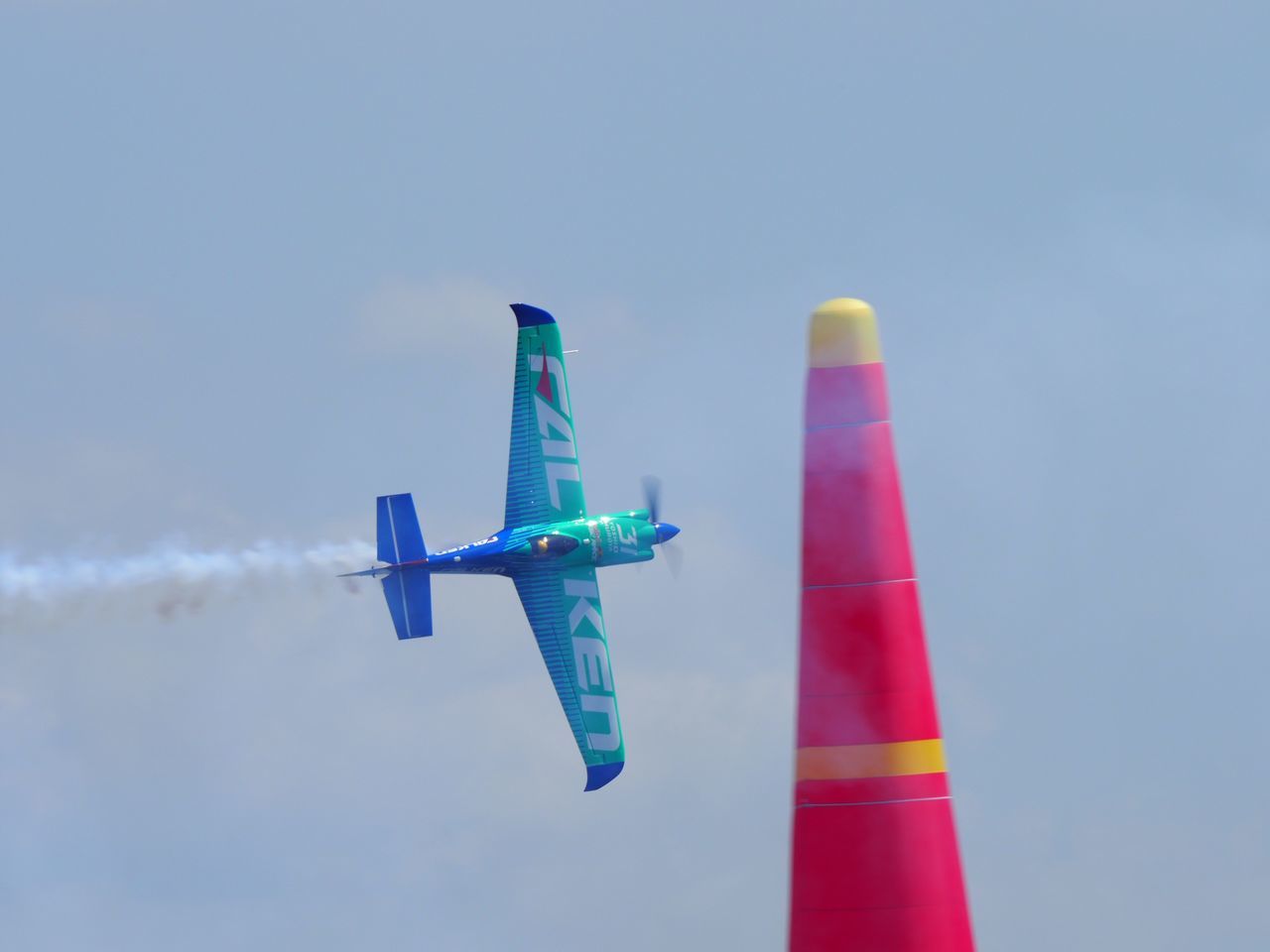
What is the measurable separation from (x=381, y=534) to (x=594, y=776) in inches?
212

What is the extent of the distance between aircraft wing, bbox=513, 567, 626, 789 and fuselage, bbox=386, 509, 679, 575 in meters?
0.49

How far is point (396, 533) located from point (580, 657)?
4092 millimetres

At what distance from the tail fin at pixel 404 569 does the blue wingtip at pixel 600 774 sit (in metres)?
4.02

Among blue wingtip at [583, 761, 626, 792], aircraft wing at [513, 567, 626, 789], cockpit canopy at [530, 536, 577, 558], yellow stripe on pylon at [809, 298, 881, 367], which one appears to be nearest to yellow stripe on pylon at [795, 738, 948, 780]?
yellow stripe on pylon at [809, 298, 881, 367]

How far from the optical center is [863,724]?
50.0 feet

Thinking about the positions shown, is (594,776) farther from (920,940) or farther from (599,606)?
(920,940)

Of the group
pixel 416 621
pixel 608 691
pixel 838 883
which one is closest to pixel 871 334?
pixel 838 883

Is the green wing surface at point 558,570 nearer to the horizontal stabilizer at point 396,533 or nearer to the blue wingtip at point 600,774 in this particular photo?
the blue wingtip at point 600,774

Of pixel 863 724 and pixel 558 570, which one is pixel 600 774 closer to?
pixel 558 570

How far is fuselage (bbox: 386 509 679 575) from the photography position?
1196 inches

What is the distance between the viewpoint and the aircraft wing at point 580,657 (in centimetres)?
3184

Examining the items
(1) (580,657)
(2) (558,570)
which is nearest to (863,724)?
(2) (558,570)

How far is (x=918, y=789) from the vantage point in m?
15.2

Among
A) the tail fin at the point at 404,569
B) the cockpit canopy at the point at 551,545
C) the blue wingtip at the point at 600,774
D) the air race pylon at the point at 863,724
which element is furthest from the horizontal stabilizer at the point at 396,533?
the air race pylon at the point at 863,724
